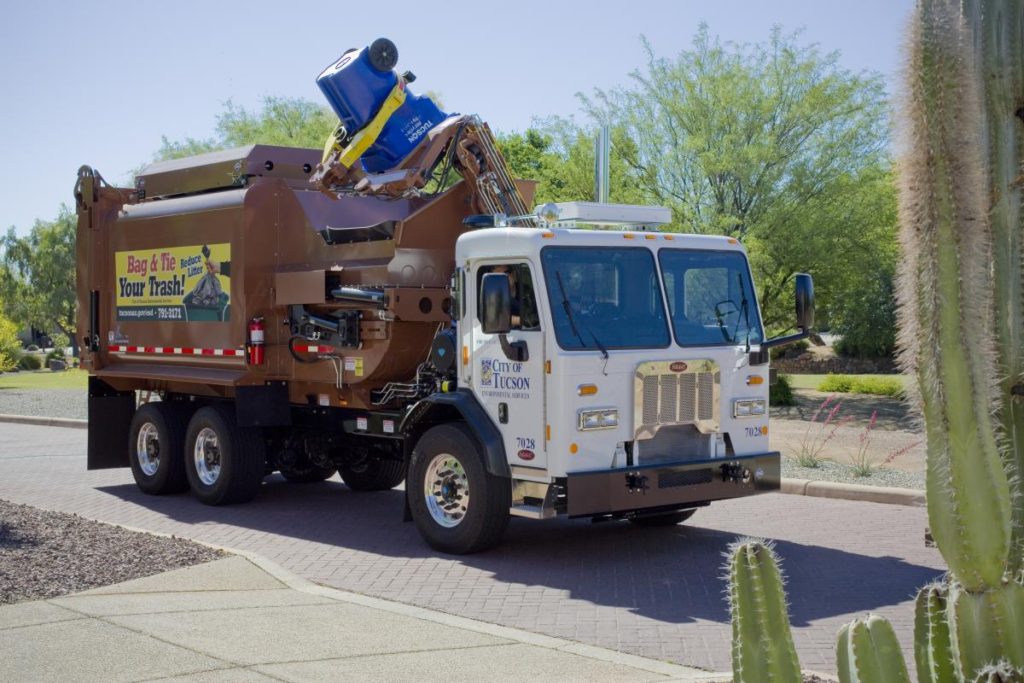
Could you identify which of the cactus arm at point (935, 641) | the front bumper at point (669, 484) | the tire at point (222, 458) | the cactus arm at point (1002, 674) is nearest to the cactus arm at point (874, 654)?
the cactus arm at point (935, 641)

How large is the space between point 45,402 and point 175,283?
1647cm

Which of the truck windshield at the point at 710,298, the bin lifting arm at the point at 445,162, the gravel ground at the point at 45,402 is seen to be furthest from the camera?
the gravel ground at the point at 45,402

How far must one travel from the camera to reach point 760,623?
386 centimetres

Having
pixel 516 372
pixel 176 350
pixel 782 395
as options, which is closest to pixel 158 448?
pixel 176 350

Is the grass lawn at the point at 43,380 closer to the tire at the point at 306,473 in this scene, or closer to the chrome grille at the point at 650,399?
the tire at the point at 306,473

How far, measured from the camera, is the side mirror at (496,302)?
353 inches

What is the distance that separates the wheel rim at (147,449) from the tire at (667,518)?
18.8 feet

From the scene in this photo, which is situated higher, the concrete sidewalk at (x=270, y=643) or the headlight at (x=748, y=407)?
the headlight at (x=748, y=407)

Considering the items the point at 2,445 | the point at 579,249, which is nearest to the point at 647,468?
the point at 579,249

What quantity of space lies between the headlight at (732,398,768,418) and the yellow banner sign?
5.30 meters

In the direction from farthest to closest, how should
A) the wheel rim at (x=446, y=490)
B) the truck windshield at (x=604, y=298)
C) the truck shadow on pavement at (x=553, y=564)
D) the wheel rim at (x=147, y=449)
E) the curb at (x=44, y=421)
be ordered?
the curb at (x=44, y=421) → the wheel rim at (x=147, y=449) → the wheel rim at (x=446, y=490) → the truck windshield at (x=604, y=298) → the truck shadow on pavement at (x=553, y=564)

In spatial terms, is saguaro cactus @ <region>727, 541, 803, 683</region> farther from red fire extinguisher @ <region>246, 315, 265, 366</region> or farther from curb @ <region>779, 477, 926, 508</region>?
red fire extinguisher @ <region>246, 315, 265, 366</region>

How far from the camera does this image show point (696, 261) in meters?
10.2

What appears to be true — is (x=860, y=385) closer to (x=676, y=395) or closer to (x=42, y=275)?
(x=676, y=395)
